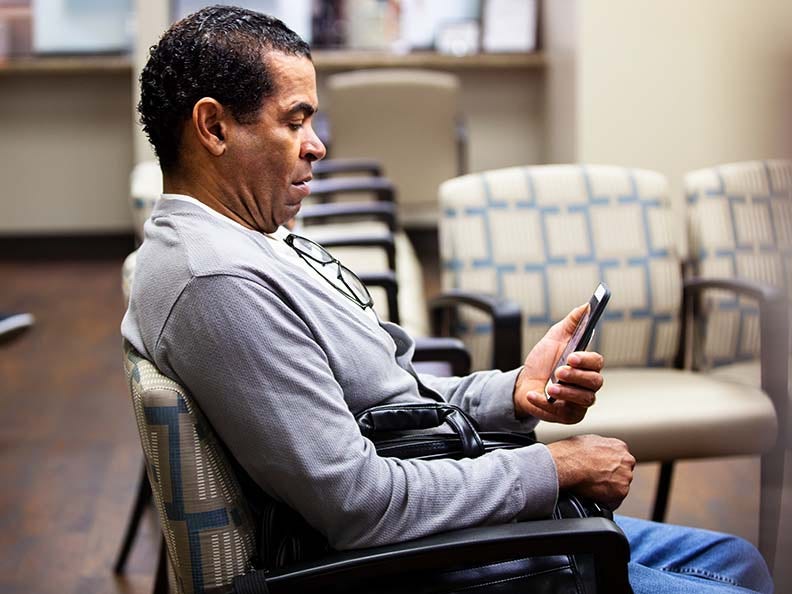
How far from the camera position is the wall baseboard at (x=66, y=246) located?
5902mm

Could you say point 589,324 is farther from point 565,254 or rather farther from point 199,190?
point 565,254

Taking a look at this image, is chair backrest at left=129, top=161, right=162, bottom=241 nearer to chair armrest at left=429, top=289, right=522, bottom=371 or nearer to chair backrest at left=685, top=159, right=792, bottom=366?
chair armrest at left=429, top=289, right=522, bottom=371

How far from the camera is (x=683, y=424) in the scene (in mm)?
2021

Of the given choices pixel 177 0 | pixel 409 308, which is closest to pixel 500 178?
pixel 409 308

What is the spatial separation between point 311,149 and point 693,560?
728mm

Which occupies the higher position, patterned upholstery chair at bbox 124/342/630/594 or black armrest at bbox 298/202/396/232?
black armrest at bbox 298/202/396/232

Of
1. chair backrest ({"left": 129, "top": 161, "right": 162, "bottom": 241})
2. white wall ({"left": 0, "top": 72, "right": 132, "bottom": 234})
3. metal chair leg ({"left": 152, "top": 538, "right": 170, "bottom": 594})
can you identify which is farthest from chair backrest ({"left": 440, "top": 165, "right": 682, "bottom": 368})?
white wall ({"left": 0, "top": 72, "right": 132, "bottom": 234})

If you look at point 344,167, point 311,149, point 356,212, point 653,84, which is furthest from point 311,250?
point 653,84

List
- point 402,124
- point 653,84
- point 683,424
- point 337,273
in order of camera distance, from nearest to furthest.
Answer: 1. point 337,273
2. point 683,424
3. point 653,84
4. point 402,124

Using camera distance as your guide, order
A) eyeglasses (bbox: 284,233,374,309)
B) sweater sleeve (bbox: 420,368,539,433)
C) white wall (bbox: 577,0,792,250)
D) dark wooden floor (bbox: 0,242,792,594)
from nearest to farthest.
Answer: eyeglasses (bbox: 284,233,374,309), sweater sleeve (bbox: 420,368,539,433), dark wooden floor (bbox: 0,242,792,594), white wall (bbox: 577,0,792,250)

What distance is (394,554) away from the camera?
1.06 metres

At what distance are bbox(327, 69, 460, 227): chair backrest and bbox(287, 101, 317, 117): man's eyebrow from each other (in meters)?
3.39

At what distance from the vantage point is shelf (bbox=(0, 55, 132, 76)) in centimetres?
540

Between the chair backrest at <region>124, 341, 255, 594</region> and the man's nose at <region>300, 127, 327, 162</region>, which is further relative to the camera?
the man's nose at <region>300, 127, 327, 162</region>
